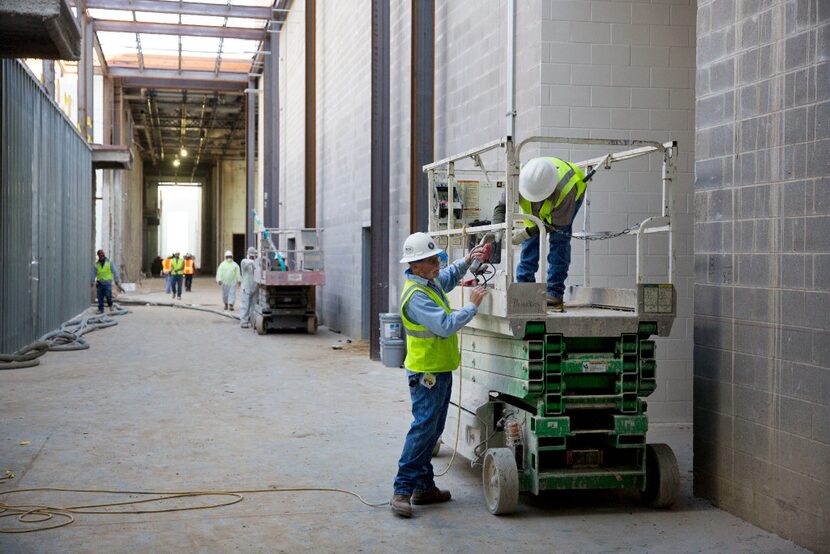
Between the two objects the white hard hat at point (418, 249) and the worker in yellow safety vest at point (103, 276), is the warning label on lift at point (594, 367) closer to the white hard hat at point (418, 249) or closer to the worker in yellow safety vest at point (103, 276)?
the white hard hat at point (418, 249)

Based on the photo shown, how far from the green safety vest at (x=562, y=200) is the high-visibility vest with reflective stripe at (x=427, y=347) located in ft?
3.26

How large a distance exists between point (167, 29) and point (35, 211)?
1300cm

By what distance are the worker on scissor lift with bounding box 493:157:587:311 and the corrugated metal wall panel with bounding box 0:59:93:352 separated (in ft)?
31.9

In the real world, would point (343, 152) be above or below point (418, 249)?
above

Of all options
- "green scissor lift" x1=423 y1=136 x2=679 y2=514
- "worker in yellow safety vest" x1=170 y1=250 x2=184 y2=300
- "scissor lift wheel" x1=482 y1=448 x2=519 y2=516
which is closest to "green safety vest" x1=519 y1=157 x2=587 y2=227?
"green scissor lift" x1=423 y1=136 x2=679 y2=514

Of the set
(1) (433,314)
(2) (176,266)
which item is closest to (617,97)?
(1) (433,314)

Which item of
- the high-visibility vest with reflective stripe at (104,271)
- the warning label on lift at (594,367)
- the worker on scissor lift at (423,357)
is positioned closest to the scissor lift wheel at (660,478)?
the warning label on lift at (594,367)

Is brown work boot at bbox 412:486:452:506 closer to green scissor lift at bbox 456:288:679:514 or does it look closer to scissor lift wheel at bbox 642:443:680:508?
green scissor lift at bbox 456:288:679:514

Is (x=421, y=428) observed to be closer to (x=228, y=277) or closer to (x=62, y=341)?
(x=62, y=341)

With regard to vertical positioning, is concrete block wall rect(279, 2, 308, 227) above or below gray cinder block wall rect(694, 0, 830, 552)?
above

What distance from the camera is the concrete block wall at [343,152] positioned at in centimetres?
1784

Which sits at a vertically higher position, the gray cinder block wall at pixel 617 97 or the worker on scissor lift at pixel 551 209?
the gray cinder block wall at pixel 617 97

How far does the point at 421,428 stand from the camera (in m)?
6.03

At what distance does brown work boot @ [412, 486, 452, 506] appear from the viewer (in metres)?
6.28
